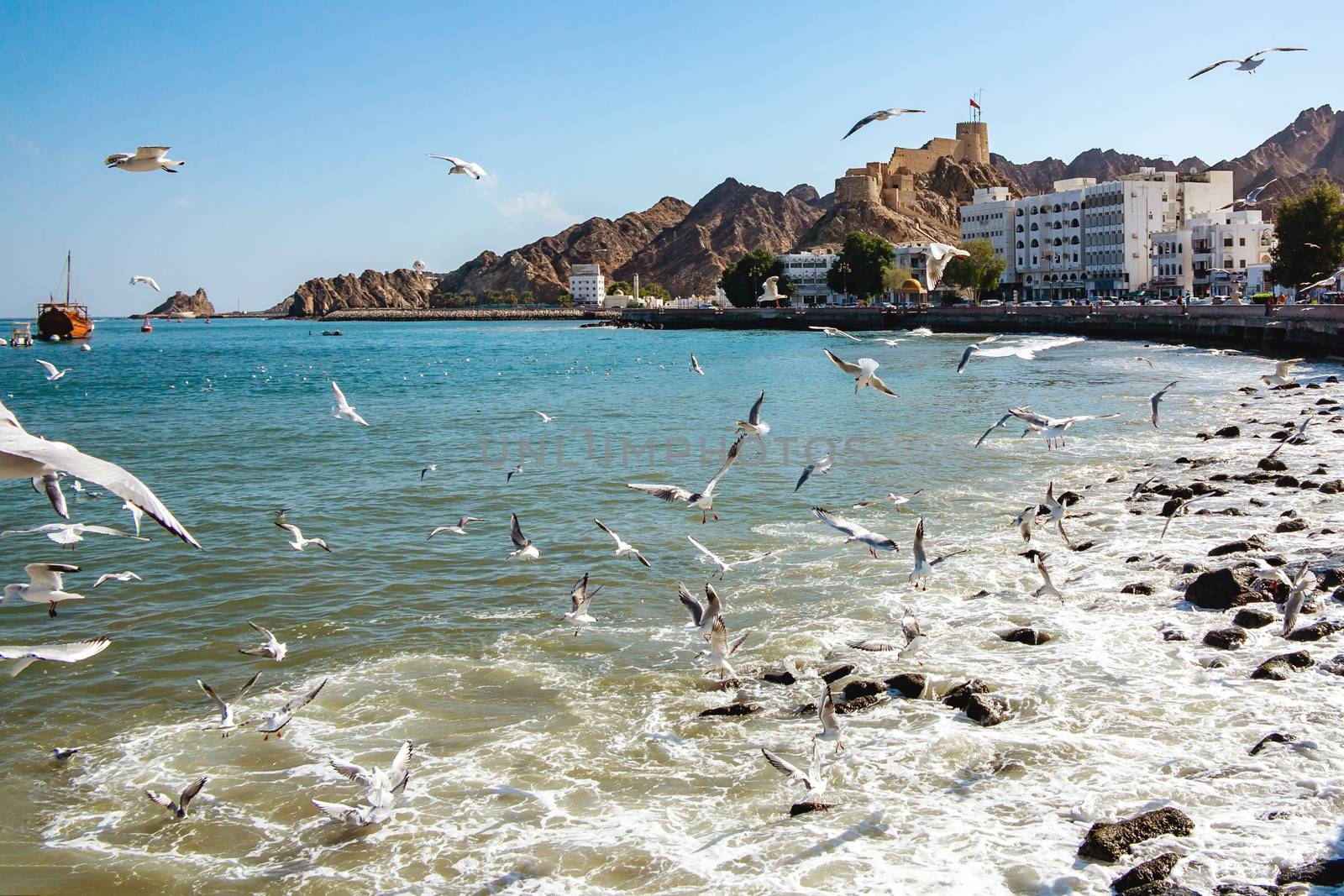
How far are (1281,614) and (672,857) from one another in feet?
24.3

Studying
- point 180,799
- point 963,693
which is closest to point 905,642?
point 963,693

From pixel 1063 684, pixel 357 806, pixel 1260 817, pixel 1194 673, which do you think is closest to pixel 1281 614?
pixel 1194 673

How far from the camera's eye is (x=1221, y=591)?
1140cm

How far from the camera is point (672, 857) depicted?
7.10 metres

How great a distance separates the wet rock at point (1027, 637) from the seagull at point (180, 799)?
7619 millimetres

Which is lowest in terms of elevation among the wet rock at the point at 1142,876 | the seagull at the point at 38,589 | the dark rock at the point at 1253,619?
the wet rock at the point at 1142,876

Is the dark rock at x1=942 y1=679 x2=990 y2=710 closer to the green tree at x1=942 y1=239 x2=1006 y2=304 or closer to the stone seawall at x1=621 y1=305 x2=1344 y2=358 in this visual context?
the stone seawall at x1=621 y1=305 x2=1344 y2=358

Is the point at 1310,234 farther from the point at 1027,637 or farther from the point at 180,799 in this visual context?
the point at 180,799

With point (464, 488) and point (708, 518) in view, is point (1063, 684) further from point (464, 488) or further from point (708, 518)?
point (464, 488)

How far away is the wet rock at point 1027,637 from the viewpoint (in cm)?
1078

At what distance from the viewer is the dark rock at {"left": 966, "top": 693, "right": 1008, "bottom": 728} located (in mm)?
8852

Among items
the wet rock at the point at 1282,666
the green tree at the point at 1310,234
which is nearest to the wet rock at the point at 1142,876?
the wet rock at the point at 1282,666

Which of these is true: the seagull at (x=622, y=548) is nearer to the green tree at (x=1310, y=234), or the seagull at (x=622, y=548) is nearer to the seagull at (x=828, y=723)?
the seagull at (x=828, y=723)

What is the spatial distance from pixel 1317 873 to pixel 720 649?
4632mm
